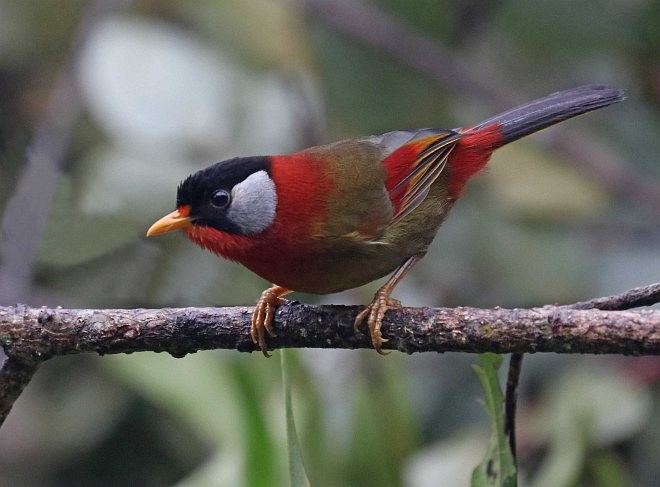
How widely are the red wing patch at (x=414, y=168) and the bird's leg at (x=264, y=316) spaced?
0.51 metres

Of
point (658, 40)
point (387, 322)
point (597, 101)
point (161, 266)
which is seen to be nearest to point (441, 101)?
point (658, 40)

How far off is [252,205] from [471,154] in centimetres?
102

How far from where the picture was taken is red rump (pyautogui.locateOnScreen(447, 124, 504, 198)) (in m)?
3.59

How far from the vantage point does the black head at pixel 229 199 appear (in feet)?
9.69

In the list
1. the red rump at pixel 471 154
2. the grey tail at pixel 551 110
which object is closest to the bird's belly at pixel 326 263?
the red rump at pixel 471 154

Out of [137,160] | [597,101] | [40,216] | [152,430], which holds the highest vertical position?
[137,160]

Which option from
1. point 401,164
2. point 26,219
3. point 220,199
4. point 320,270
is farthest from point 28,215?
point 401,164

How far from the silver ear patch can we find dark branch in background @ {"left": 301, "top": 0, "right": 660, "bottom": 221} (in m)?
2.05

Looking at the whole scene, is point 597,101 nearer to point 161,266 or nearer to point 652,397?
point 652,397

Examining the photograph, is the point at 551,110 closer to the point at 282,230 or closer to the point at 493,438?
the point at 282,230

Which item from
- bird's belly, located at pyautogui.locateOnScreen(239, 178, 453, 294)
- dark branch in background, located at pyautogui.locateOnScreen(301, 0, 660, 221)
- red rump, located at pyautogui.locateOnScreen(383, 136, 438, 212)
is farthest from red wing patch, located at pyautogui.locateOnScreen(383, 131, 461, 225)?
dark branch in background, located at pyautogui.locateOnScreen(301, 0, 660, 221)

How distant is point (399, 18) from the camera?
4969 millimetres

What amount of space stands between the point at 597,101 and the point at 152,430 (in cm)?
248

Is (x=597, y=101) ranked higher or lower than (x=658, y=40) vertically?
lower
